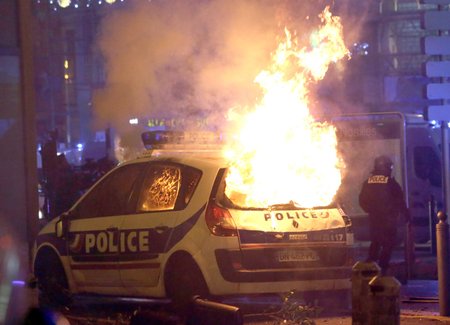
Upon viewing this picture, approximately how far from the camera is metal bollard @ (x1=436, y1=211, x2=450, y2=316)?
306 inches

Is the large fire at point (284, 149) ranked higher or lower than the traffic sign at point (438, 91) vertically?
lower

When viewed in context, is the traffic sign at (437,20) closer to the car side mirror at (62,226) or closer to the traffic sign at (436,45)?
the traffic sign at (436,45)

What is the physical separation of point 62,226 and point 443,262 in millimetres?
3792

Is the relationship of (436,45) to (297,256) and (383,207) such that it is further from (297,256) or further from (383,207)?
(297,256)

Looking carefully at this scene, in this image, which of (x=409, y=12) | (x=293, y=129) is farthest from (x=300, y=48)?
(x=409, y=12)

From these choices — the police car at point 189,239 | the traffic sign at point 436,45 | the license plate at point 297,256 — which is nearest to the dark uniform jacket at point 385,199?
the traffic sign at point 436,45

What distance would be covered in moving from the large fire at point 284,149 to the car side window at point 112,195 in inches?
39.5

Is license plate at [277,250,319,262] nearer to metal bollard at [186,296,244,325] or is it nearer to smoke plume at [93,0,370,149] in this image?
metal bollard at [186,296,244,325]

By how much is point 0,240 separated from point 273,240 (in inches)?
166

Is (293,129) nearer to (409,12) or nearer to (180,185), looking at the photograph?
(180,185)

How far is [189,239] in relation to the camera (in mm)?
7797

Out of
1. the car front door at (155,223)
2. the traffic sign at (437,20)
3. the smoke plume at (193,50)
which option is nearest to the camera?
the car front door at (155,223)

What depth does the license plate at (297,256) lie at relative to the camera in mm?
7840

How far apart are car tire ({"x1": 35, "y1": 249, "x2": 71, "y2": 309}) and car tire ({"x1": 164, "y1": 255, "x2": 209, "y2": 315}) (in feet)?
5.01
